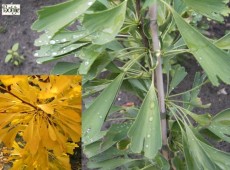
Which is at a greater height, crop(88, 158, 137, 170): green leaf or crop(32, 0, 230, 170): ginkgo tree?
crop(32, 0, 230, 170): ginkgo tree

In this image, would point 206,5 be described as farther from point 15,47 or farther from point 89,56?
point 15,47

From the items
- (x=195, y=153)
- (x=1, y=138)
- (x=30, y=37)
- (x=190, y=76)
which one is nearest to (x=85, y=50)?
(x=1, y=138)

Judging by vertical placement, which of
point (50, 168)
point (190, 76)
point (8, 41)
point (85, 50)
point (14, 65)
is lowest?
point (50, 168)

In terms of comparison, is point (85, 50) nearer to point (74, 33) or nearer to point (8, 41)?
point (74, 33)

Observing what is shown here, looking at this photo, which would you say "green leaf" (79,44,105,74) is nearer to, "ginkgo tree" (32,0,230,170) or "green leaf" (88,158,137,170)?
"ginkgo tree" (32,0,230,170)

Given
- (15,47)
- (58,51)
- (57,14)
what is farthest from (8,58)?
(57,14)

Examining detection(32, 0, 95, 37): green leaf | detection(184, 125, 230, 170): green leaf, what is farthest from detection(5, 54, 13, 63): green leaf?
detection(32, 0, 95, 37): green leaf
